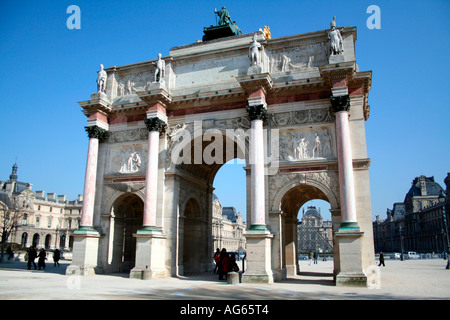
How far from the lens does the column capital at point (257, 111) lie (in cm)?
1944

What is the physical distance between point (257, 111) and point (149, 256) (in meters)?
9.29

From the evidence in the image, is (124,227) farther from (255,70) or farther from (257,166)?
(255,70)

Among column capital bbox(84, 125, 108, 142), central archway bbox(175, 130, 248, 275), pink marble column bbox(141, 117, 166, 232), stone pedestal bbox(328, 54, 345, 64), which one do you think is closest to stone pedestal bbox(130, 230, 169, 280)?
pink marble column bbox(141, 117, 166, 232)

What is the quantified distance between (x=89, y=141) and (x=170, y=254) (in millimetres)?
8479

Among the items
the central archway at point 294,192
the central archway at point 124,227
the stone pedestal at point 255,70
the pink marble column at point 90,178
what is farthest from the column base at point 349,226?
the pink marble column at point 90,178

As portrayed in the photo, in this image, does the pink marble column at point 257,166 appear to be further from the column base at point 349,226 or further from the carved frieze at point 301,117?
the column base at point 349,226

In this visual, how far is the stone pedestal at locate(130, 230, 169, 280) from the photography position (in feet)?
63.3

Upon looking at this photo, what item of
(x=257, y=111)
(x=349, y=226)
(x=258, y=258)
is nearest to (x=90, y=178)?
(x=257, y=111)

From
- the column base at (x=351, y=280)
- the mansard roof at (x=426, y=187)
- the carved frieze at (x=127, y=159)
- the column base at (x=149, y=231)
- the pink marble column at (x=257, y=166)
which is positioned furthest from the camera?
the mansard roof at (x=426, y=187)

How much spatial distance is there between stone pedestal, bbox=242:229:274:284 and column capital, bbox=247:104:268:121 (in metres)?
5.76

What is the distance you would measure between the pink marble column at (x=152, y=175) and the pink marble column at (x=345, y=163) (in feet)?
31.9

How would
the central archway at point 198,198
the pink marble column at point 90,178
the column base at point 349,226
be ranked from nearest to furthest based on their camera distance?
the column base at point 349,226 → the pink marble column at point 90,178 → the central archway at point 198,198
